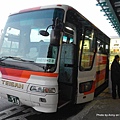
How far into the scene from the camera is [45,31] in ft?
11.9

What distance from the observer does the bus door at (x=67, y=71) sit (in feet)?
13.8

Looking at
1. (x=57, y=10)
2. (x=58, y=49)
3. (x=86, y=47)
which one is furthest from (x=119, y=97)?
(x=57, y=10)

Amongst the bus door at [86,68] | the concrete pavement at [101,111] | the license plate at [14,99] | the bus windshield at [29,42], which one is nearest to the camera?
the bus windshield at [29,42]

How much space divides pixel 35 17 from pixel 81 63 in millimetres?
1680

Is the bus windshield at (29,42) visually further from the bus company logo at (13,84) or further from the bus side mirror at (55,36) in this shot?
the bus company logo at (13,84)

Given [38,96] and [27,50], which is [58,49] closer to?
[27,50]

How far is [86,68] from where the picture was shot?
4.89 m

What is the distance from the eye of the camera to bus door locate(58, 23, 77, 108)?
420cm

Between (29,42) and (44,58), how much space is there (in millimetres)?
613

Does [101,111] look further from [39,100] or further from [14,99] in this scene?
[14,99]

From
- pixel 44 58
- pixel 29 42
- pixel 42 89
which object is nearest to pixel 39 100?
pixel 42 89

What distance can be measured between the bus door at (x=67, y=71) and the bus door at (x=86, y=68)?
0.28 metres

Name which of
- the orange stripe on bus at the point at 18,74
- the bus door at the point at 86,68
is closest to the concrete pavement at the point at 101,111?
the bus door at the point at 86,68

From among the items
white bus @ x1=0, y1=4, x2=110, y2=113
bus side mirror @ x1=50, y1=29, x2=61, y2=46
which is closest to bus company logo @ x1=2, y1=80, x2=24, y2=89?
white bus @ x1=0, y1=4, x2=110, y2=113
